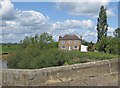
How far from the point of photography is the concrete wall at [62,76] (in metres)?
6.18

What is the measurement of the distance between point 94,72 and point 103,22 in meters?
35.2

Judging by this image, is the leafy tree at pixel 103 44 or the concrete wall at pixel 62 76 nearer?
the concrete wall at pixel 62 76

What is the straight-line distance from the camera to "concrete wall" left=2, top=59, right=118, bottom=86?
6.18 meters

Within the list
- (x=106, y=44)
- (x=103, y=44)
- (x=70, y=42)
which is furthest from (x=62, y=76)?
(x=70, y=42)

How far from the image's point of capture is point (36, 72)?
6.21 meters

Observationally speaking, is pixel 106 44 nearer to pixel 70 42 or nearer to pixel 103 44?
pixel 103 44

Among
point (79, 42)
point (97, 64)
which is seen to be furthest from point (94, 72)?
point (79, 42)

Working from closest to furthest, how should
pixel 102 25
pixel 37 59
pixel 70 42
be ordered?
pixel 37 59
pixel 102 25
pixel 70 42

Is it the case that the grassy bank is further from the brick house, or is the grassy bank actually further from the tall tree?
the brick house

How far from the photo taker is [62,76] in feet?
21.0

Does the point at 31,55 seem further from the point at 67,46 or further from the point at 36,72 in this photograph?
the point at 67,46

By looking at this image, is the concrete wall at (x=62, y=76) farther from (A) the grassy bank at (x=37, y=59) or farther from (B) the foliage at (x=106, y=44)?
(B) the foliage at (x=106, y=44)

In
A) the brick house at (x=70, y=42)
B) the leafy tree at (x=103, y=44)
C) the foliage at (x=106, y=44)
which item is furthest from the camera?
the brick house at (x=70, y=42)

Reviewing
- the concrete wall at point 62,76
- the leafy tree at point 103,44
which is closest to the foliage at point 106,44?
the leafy tree at point 103,44
